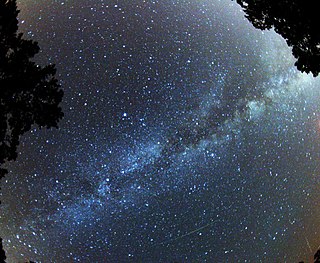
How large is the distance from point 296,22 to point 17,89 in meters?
6.76

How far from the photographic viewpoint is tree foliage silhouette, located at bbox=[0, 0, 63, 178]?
6.16m

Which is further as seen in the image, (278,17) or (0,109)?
(278,17)

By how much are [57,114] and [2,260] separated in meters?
3.09

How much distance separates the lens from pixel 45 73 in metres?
6.54

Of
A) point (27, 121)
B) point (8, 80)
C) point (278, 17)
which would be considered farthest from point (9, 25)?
point (278, 17)

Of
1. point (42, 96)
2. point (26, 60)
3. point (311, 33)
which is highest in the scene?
point (26, 60)

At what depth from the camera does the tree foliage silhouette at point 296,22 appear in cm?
689

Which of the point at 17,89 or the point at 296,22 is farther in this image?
the point at 296,22

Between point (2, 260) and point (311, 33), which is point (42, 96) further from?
point (311, 33)

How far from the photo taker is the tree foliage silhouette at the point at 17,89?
6.16 meters

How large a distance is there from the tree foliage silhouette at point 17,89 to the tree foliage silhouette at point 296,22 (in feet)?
18.3

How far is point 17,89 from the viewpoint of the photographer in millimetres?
6281

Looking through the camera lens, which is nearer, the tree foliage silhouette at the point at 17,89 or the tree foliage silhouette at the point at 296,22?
the tree foliage silhouette at the point at 17,89

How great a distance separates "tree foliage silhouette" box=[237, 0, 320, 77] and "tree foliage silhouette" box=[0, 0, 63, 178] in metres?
5.58
